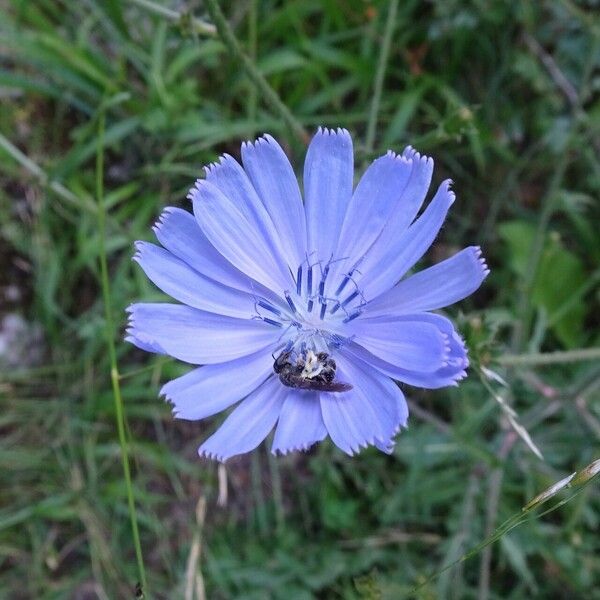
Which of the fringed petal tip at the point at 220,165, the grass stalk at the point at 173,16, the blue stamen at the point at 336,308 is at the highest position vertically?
the grass stalk at the point at 173,16

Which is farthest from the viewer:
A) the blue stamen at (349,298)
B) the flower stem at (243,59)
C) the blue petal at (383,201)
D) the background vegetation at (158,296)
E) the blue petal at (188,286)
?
the background vegetation at (158,296)

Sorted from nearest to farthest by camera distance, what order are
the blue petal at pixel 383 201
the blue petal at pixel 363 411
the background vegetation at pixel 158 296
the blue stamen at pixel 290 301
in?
the blue petal at pixel 363 411, the blue petal at pixel 383 201, the blue stamen at pixel 290 301, the background vegetation at pixel 158 296

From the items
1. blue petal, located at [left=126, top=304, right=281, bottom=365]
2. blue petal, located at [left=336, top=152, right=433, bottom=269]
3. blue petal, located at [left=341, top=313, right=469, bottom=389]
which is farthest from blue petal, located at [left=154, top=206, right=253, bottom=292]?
blue petal, located at [left=341, top=313, right=469, bottom=389]

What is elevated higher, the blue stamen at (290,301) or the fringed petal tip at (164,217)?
the fringed petal tip at (164,217)

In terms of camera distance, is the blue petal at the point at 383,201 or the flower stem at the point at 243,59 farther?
the flower stem at the point at 243,59

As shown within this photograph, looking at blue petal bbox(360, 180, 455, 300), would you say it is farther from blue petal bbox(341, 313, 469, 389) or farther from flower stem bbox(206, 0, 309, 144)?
flower stem bbox(206, 0, 309, 144)

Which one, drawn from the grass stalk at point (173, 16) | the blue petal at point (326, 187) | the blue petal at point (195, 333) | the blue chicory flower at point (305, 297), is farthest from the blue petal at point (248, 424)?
the grass stalk at point (173, 16)

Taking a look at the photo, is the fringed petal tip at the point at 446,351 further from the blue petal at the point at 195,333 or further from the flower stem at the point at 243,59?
the flower stem at the point at 243,59
